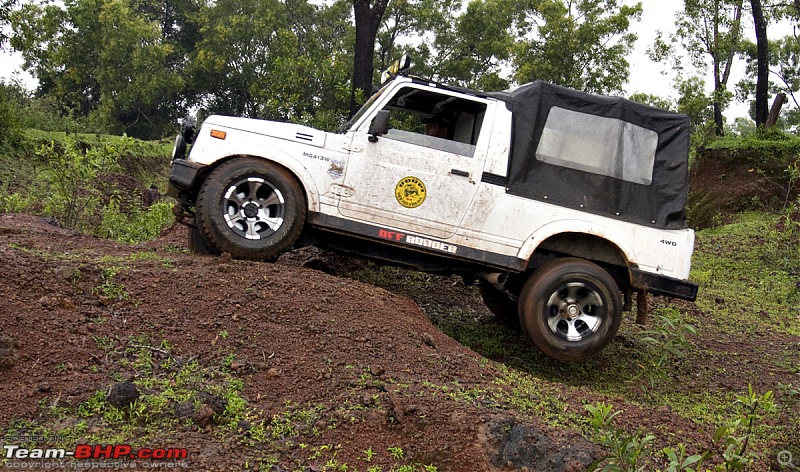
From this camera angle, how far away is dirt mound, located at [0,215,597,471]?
4.14 m

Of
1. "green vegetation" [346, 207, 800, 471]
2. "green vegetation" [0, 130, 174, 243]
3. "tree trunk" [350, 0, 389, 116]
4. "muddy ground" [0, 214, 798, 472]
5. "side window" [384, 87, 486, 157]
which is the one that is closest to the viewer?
"muddy ground" [0, 214, 798, 472]

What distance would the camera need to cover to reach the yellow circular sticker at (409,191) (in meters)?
6.52

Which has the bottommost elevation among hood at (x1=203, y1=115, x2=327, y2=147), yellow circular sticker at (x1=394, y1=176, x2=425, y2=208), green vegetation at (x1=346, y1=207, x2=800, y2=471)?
green vegetation at (x1=346, y1=207, x2=800, y2=471)

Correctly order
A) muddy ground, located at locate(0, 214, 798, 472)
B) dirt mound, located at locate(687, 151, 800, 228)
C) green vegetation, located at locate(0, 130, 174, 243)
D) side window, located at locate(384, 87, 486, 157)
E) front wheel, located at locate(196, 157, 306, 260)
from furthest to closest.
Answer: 1. dirt mound, located at locate(687, 151, 800, 228)
2. green vegetation, located at locate(0, 130, 174, 243)
3. side window, located at locate(384, 87, 486, 157)
4. front wheel, located at locate(196, 157, 306, 260)
5. muddy ground, located at locate(0, 214, 798, 472)

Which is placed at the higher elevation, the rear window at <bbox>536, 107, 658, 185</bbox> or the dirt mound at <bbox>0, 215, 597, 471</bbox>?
the rear window at <bbox>536, 107, 658, 185</bbox>

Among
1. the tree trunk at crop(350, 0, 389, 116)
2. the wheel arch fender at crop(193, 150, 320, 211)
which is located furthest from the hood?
the tree trunk at crop(350, 0, 389, 116)

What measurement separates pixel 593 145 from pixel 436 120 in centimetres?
152

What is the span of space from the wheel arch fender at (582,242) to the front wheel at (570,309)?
0.18 meters

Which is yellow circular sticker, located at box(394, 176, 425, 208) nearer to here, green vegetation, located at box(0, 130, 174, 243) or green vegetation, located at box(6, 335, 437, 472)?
green vegetation, located at box(6, 335, 437, 472)

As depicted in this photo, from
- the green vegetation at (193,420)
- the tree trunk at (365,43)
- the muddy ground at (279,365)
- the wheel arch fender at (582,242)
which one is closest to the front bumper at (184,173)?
the muddy ground at (279,365)

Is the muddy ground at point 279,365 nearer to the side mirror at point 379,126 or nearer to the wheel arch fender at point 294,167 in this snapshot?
the wheel arch fender at point 294,167

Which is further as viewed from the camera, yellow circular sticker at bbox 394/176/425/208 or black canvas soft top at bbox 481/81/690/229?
black canvas soft top at bbox 481/81/690/229

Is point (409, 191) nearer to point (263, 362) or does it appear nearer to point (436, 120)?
point (436, 120)

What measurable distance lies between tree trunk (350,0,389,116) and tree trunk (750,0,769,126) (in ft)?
29.1
